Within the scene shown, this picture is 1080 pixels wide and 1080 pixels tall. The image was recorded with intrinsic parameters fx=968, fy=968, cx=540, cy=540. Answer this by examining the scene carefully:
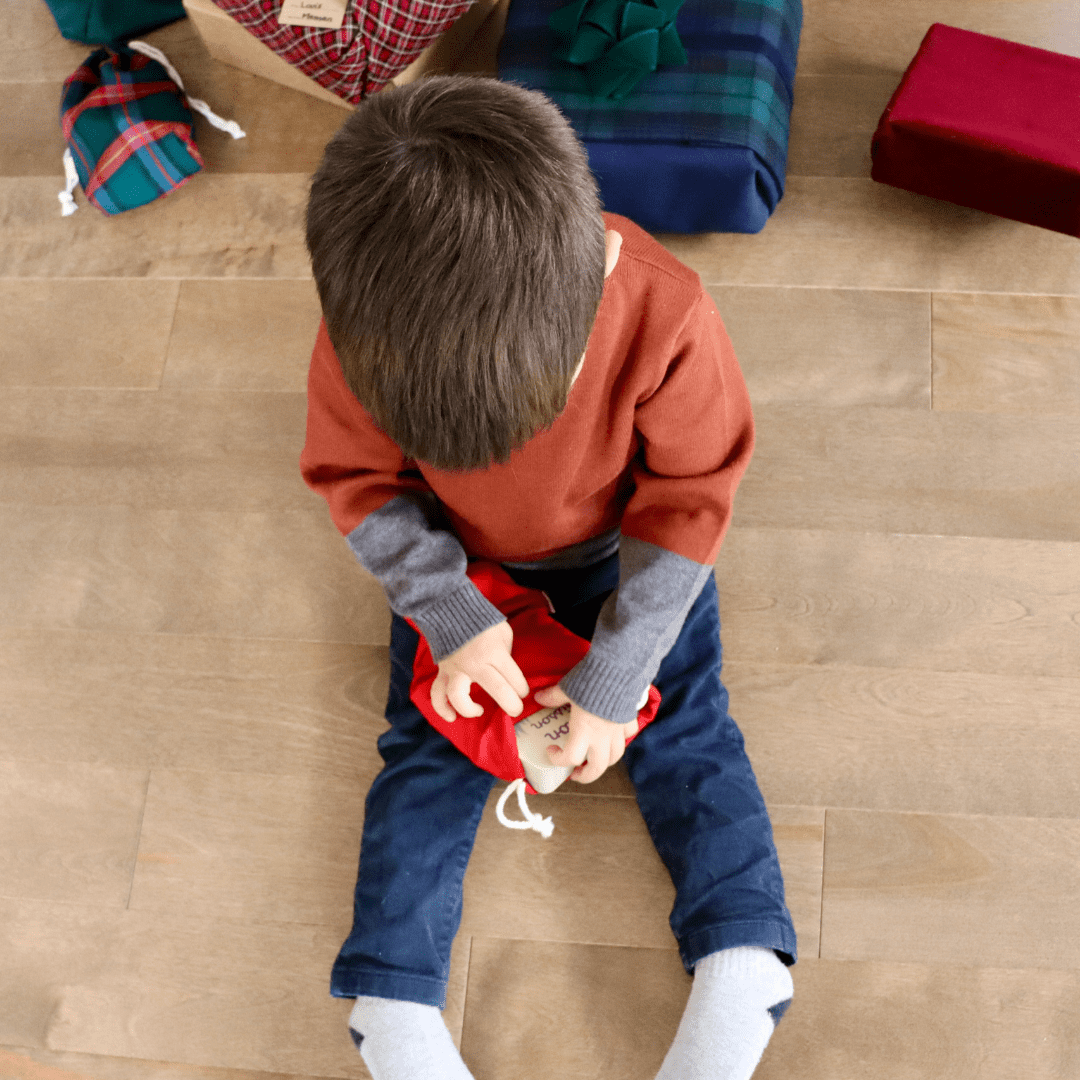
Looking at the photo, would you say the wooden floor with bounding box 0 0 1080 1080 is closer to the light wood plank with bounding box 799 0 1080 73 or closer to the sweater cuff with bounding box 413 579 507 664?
the light wood plank with bounding box 799 0 1080 73

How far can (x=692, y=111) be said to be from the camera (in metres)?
1.04

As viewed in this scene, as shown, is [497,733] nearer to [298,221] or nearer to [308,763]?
[308,763]

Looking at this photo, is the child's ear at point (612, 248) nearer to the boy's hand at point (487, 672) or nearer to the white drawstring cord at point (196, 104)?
the boy's hand at point (487, 672)

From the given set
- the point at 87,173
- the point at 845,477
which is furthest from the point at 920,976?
the point at 87,173

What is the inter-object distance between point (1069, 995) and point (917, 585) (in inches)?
15.8

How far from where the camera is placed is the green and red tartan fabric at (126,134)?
1196mm

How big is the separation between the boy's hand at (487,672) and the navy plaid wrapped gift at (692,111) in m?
0.55

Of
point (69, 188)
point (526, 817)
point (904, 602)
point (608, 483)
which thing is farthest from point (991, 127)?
point (69, 188)

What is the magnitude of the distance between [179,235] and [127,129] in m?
0.14

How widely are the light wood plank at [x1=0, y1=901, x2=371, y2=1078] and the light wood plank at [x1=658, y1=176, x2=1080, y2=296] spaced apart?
871mm

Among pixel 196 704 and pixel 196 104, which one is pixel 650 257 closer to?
pixel 196 704

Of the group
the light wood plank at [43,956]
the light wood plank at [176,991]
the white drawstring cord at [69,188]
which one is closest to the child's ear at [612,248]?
the light wood plank at [176,991]

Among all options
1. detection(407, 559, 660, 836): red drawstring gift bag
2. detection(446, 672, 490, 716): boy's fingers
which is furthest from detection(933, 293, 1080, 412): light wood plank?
detection(446, 672, 490, 716): boy's fingers

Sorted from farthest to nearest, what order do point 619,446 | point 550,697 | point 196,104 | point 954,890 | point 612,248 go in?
1. point 196,104
2. point 954,890
3. point 550,697
4. point 619,446
5. point 612,248
